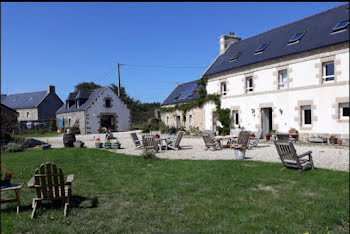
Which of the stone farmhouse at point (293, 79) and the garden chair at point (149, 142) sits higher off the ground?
the stone farmhouse at point (293, 79)

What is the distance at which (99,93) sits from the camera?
79.9 feet

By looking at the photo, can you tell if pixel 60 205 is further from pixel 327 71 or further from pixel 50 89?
pixel 50 89

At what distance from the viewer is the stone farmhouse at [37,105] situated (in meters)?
40.4

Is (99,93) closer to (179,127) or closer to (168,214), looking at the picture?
(179,127)

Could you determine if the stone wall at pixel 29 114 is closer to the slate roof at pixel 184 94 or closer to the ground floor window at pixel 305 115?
the slate roof at pixel 184 94

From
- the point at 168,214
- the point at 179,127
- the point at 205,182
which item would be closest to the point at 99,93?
the point at 179,127

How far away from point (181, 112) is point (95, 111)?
842cm

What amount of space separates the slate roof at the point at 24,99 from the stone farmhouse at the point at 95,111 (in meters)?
12.8

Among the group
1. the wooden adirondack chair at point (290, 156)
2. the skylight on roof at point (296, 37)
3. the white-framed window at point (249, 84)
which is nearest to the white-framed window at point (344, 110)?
the skylight on roof at point (296, 37)

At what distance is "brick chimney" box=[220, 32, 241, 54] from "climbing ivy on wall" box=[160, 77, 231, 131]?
3.71m

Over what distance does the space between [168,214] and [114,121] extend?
2715 centimetres

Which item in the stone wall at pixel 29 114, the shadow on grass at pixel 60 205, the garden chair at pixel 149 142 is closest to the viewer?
the shadow on grass at pixel 60 205

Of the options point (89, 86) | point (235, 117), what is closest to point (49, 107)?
point (89, 86)

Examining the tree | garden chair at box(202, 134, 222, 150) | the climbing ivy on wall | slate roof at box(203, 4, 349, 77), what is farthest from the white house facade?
the tree
